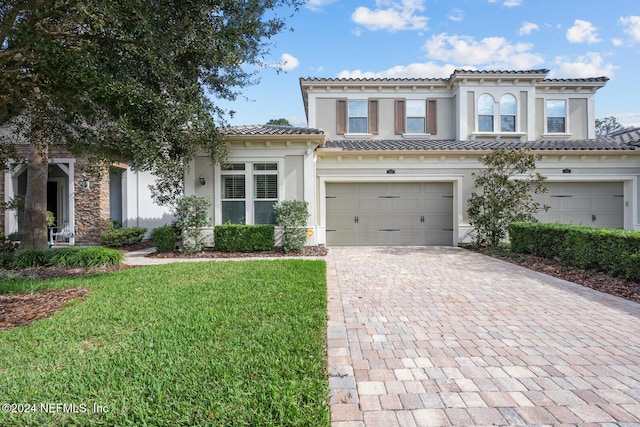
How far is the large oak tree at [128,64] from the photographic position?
4.20 metres

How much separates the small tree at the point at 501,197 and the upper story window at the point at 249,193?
263 inches

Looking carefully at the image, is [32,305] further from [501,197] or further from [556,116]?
[556,116]

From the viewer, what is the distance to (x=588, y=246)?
269 inches

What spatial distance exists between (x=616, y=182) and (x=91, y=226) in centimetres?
1916

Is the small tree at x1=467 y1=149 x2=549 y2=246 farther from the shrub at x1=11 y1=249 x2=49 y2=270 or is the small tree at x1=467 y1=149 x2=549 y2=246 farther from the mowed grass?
the shrub at x1=11 y1=249 x2=49 y2=270

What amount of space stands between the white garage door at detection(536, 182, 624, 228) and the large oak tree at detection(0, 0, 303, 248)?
11035 mm

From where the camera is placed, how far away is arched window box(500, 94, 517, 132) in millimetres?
13344

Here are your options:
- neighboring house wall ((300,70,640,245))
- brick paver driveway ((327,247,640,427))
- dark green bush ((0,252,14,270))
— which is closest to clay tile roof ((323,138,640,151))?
neighboring house wall ((300,70,640,245))

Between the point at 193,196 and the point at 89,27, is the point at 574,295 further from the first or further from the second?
the point at 193,196

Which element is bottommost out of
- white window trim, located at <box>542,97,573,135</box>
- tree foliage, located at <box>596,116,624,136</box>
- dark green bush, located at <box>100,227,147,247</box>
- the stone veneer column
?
dark green bush, located at <box>100,227,147,247</box>

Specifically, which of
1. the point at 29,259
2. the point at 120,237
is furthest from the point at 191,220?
the point at 120,237

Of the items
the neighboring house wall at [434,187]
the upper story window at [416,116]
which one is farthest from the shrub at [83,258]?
the upper story window at [416,116]

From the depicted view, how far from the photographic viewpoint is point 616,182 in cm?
1160

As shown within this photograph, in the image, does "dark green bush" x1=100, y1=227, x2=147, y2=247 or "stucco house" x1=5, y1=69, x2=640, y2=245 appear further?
"dark green bush" x1=100, y1=227, x2=147, y2=247
